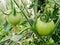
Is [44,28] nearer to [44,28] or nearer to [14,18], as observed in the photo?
[44,28]

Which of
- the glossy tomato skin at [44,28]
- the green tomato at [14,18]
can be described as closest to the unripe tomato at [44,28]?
the glossy tomato skin at [44,28]

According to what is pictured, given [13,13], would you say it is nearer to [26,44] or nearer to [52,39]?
[52,39]

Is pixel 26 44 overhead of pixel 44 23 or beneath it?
beneath

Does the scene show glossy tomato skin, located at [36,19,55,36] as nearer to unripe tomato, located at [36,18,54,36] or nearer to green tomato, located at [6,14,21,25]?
unripe tomato, located at [36,18,54,36]

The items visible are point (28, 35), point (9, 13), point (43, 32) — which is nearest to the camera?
point (43, 32)

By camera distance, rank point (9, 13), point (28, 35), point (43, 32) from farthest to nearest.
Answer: point (28, 35), point (9, 13), point (43, 32)

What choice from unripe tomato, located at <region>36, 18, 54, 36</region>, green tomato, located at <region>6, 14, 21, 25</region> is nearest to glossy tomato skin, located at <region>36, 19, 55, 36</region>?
unripe tomato, located at <region>36, 18, 54, 36</region>

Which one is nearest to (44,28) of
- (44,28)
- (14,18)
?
(44,28)

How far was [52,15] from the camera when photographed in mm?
665

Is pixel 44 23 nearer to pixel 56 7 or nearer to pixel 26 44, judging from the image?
pixel 56 7

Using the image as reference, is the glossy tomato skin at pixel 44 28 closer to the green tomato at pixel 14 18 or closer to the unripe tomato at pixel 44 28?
the unripe tomato at pixel 44 28

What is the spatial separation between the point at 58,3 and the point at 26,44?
237mm

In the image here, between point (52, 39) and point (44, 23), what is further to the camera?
point (52, 39)

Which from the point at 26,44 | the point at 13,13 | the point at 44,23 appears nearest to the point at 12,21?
the point at 13,13
